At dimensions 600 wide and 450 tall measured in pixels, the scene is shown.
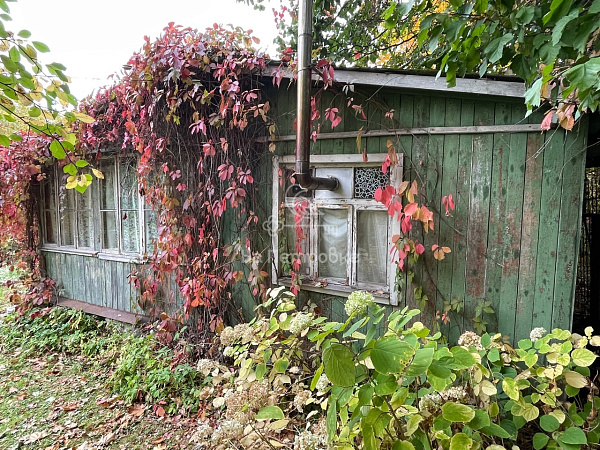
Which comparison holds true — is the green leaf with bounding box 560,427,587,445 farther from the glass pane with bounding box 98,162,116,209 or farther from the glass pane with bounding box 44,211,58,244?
the glass pane with bounding box 44,211,58,244

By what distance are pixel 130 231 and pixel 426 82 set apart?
4500 millimetres

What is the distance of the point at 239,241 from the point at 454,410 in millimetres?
2866

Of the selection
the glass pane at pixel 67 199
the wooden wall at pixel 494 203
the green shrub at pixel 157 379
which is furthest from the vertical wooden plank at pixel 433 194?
the glass pane at pixel 67 199

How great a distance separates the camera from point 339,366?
42.8 inches

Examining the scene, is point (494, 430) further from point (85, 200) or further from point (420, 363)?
point (85, 200)

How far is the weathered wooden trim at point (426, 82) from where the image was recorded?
96.6 inches

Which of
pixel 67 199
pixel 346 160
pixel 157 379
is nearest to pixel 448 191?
pixel 346 160

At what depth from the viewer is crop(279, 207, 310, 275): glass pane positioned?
3.65 metres

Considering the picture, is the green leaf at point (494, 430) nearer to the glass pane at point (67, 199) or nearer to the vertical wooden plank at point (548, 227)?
the vertical wooden plank at point (548, 227)

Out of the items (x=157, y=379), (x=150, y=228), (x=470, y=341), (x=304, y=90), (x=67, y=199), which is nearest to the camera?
(x=470, y=341)

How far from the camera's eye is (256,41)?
140 inches

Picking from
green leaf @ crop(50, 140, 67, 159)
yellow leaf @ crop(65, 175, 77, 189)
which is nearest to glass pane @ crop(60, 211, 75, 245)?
yellow leaf @ crop(65, 175, 77, 189)

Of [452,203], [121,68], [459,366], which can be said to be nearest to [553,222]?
[452,203]

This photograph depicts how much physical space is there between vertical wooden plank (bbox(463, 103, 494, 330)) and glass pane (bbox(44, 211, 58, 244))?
6.84 metres
